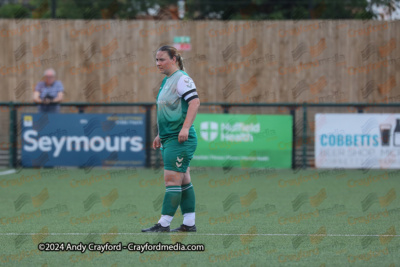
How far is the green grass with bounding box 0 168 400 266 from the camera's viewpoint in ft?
20.7

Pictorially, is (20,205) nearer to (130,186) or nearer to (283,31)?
(130,186)

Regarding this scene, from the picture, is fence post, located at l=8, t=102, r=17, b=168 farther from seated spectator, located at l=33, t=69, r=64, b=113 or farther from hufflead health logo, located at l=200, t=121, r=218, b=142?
hufflead health logo, located at l=200, t=121, r=218, b=142

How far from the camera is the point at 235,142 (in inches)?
600

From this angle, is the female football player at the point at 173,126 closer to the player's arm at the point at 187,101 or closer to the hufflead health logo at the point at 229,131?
the player's arm at the point at 187,101

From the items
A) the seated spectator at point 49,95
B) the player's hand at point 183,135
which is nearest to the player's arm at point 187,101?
the player's hand at point 183,135

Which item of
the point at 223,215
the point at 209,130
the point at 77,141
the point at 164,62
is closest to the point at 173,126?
the point at 164,62

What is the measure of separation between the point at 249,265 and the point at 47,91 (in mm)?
11040

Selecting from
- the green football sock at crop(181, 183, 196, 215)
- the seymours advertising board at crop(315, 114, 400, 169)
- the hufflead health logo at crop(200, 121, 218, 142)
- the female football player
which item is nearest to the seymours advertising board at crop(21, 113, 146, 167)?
the hufflead health logo at crop(200, 121, 218, 142)

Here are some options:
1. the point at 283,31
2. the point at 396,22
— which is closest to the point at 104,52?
the point at 283,31

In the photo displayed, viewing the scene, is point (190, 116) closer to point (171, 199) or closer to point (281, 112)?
point (171, 199)

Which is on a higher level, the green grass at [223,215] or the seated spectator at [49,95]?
the seated spectator at [49,95]

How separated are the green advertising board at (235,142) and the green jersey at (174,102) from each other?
771cm

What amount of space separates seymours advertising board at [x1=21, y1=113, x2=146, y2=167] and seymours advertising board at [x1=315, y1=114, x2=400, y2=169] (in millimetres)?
3961

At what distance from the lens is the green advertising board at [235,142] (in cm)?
1524
